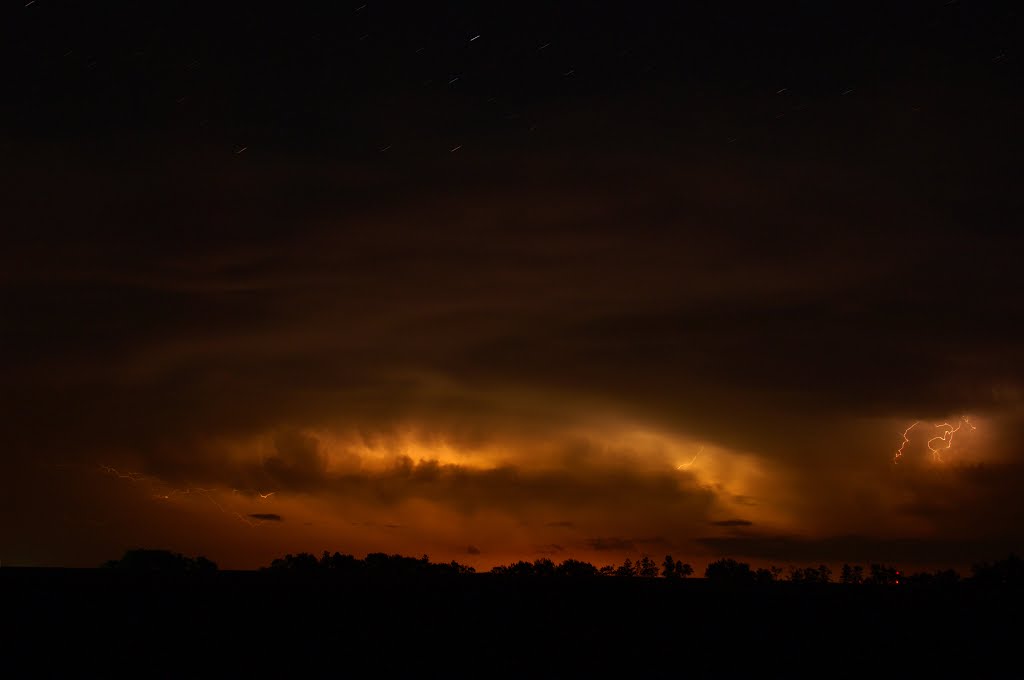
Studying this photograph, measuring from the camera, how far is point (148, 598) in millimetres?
18688

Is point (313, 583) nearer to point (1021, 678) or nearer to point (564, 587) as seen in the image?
point (564, 587)

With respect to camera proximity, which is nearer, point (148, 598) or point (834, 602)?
point (148, 598)

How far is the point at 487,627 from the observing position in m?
19.1

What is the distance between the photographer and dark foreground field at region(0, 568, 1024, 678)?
1783cm

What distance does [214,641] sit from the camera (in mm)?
18109

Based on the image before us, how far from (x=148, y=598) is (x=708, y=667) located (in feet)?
31.1

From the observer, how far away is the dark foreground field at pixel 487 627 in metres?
17.8

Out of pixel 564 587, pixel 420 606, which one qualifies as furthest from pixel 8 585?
pixel 564 587

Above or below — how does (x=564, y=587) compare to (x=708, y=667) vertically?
above

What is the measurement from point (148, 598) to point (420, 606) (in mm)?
4569

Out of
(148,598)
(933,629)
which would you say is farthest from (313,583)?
(933,629)

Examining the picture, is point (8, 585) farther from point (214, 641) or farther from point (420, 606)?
point (420, 606)

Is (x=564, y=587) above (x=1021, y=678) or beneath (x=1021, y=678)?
above

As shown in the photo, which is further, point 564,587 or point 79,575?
point 564,587
